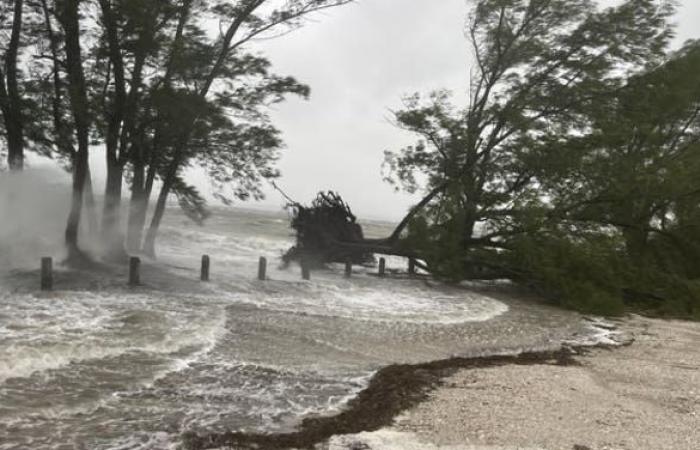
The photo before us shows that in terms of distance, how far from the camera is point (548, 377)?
8.00m

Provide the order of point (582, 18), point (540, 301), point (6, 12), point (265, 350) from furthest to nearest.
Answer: point (582, 18) < point (540, 301) < point (6, 12) < point (265, 350)

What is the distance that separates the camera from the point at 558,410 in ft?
20.9

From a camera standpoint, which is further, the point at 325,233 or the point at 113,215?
the point at 325,233

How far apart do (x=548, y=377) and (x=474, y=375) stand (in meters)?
1.06

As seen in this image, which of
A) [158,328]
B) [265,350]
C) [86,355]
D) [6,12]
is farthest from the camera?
[6,12]

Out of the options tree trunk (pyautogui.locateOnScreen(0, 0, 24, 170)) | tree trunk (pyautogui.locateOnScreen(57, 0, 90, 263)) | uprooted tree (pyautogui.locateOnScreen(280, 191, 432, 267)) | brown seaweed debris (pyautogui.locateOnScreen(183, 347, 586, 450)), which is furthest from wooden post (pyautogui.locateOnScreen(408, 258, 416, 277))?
tree trunk (pyautogui.locateOnScreen(0, 0, 24, 170))

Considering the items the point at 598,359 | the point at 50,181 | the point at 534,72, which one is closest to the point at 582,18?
Answer: the point at 534,72

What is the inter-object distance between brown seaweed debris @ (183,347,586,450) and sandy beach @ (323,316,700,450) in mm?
161

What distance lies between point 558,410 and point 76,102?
43.7 feet

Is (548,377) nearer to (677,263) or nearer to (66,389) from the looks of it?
(66,389)

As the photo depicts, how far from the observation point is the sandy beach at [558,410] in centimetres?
541

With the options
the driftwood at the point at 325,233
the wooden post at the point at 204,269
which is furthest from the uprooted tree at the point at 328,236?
the wooden post at the point at 204,269

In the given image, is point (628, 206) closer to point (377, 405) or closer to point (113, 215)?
point (377, 405)

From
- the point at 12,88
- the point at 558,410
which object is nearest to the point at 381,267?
the point at 12,88
